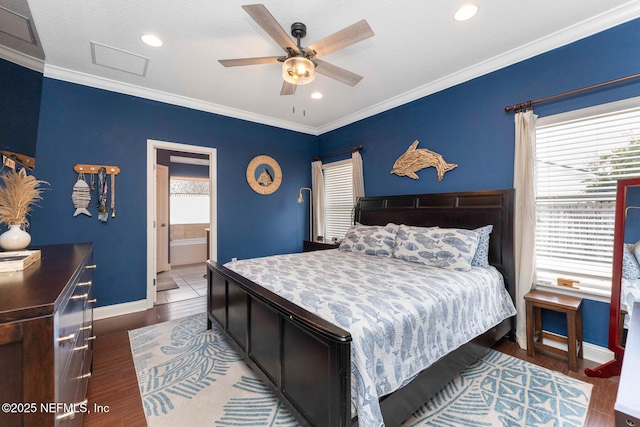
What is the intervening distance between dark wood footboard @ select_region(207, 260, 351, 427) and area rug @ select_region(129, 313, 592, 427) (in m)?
0.19

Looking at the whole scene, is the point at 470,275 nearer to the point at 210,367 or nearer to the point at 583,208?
the point at 583,208

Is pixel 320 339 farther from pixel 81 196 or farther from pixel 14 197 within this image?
pixel 81 196

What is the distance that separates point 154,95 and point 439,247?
402 cm

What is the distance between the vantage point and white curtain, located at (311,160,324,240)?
199 inches

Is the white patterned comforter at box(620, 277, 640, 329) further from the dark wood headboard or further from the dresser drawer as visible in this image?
the dresser drawer

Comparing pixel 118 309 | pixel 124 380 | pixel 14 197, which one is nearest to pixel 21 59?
pixel 14 197

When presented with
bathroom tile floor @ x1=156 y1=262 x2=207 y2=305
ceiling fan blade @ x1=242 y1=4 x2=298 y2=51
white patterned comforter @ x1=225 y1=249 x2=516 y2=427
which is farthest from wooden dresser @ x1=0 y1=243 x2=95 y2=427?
bathroom tile floor @ x1=156 y1=262 x2=207 y2=305

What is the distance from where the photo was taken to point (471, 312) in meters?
2.05

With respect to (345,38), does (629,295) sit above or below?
below

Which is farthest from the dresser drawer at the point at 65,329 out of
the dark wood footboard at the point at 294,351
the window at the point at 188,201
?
the window at the point at 188,201

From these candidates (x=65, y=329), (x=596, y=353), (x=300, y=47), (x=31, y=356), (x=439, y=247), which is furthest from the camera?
(x=439, y=247)

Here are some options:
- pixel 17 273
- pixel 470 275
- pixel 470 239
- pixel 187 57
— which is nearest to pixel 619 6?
pixel 470 239

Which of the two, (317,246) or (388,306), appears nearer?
(388,306)

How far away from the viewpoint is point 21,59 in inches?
78.4
